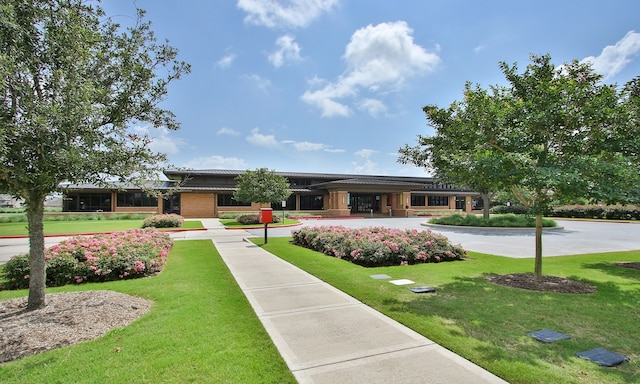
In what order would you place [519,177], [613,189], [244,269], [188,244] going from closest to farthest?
[613,189], [519,177], [244,269], [188,244]

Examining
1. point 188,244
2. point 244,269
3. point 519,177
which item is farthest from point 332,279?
point 188,244

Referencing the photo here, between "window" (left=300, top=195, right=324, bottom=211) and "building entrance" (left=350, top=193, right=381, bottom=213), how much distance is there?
4825mm

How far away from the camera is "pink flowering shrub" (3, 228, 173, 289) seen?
25.9 feet

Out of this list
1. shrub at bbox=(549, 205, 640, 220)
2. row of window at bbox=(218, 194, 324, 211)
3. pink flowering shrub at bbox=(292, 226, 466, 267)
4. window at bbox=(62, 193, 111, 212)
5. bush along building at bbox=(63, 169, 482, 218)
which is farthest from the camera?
row of window at bbox=(218, 194, 324, 211)

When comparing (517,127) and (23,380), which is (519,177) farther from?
(23,380)

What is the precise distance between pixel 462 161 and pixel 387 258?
3956mm

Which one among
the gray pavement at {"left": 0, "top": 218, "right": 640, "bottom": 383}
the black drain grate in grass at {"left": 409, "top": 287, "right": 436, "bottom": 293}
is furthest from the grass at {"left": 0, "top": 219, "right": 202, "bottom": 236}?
the black drain grate in grass at {"left": 409, "top": 287, "right": 436, "bottom": 293}

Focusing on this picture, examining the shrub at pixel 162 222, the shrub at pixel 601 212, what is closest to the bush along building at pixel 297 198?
the shrub at pixel 162 222

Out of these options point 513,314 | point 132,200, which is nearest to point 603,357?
point 513,314

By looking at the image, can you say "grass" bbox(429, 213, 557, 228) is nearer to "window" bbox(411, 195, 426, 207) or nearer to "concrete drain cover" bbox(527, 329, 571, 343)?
"window" bbox(411, 195, 426, 207)

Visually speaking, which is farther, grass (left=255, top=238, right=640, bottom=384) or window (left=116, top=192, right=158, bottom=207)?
window (left=116, top=192, right=158, bottom=207)

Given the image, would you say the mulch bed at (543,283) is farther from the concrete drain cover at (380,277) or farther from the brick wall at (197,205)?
the brick wall at (197,205)

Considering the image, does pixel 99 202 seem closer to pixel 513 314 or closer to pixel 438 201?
pixel 513 314

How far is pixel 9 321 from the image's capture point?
16.7 feet
